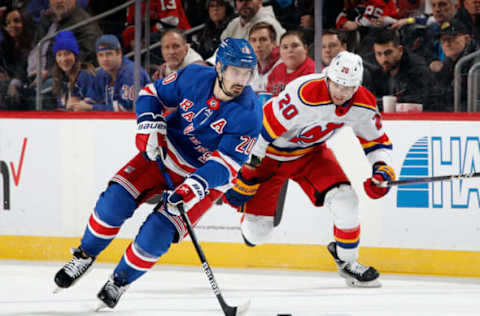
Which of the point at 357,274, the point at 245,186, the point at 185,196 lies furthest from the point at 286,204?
the point at 185,196

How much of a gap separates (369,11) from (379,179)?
124 cm

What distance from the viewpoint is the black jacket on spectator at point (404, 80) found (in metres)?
4.68

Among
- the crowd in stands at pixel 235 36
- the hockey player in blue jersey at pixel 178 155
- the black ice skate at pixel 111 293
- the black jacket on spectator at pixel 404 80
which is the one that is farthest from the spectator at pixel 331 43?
the black ice skate at pixel 111 293

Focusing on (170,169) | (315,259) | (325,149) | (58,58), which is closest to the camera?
(170,169)

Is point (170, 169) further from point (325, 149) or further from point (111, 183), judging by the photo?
point (325, 149)

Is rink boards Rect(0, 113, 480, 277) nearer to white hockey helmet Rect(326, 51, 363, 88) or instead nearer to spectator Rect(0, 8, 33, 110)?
spectator Rect(0, 8, 33, 110)

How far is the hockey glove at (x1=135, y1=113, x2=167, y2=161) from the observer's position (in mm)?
3404

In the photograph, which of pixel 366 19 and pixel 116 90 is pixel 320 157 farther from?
pixel 116 90

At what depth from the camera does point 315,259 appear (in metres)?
4.84

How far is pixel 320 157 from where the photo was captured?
14.6 ft

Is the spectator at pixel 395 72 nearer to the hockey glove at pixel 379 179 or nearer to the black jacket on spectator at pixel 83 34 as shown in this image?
the hockey glove at pixel 379 179

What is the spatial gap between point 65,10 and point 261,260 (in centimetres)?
217

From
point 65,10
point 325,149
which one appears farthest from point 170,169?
point 65,10

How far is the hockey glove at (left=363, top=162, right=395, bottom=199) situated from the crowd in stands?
28.2 inches
